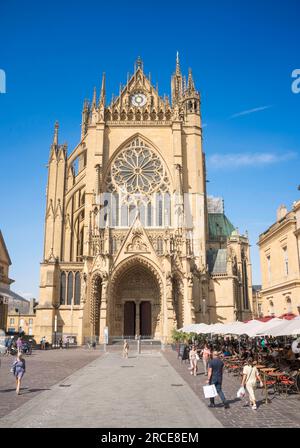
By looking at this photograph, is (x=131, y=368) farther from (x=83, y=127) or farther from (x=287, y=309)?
(x=83, y=127)

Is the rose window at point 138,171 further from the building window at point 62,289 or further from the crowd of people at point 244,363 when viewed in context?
the crowd of people at point 244,363

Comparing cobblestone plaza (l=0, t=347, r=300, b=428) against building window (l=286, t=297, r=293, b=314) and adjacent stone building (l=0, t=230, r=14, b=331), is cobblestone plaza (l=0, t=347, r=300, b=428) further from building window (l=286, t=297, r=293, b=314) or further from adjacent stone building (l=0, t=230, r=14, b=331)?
adjacent stone building (l=0, t=230, r=14, b=331)

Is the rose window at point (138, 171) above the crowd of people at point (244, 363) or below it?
above

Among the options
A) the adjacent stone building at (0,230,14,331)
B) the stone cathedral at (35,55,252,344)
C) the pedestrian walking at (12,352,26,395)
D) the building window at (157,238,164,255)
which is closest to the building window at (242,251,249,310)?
the stone cathedral at (35,55,252,344)

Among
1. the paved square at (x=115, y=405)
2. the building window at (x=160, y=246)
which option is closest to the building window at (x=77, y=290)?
the building window at (x=160, y=246)

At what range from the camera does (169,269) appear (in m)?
42.1

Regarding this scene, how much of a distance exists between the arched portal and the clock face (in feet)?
74.2

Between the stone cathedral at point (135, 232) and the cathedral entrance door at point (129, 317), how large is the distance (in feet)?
0.37

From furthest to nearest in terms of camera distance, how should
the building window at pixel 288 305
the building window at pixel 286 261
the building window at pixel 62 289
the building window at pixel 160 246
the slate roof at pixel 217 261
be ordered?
1. the slate roof at pixel 217 261
2. the building window at pixel 62 289
3. the building window at pixel 160 246
4. the building window at pixel 286 261
5. the building window at pixel 288 305

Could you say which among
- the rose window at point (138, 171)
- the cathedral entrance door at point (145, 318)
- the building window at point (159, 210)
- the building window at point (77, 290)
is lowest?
the cathedral entrance door at point (145, 318)

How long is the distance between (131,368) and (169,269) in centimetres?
2076

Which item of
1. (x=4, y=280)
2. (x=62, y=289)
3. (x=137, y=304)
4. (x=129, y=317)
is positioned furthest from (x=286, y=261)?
(x=4, y=280)

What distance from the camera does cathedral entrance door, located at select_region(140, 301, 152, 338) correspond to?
4606 centimetres

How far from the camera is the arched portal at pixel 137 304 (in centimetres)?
4497
